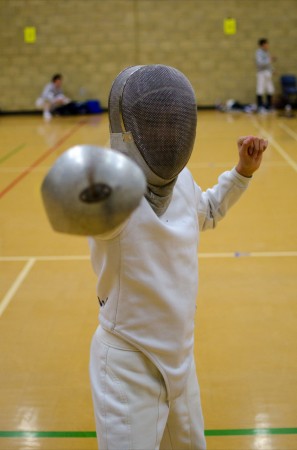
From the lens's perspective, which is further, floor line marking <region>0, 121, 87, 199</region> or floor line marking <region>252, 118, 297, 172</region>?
floor line marking <region>252, 118, 297, 172</region>

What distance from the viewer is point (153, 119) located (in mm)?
1375

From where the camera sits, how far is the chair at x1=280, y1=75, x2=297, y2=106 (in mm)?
13878

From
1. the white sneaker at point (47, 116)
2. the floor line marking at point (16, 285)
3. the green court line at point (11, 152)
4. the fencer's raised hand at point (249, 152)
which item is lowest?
the white sneaker at point (47, 116)

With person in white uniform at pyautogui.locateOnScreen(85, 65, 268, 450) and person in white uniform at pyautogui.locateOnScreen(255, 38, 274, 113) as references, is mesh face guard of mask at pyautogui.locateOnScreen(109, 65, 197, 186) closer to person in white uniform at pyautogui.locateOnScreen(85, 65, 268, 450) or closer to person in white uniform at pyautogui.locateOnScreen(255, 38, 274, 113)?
person in white uniform at pyautogui.locateOnScreen(85, 65, 268, 450)

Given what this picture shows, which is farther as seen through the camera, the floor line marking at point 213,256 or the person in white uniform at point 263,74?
the person in white uniform at point 263,74

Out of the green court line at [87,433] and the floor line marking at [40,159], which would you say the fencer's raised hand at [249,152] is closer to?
the green court line at [87,433]

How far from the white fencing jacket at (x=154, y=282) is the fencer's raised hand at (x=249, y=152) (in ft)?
1.13

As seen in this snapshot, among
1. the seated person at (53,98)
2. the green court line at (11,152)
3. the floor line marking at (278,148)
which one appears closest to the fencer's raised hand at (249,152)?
the floor line marking at (278,148)

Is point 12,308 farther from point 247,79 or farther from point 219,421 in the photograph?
point 247,79

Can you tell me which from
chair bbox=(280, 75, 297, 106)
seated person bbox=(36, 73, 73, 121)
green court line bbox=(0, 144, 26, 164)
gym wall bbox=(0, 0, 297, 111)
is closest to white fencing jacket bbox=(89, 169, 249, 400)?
green court line bbox=(0, 144, 26, 164)

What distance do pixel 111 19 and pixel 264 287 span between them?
467 inches

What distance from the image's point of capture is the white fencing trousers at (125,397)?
1450mm

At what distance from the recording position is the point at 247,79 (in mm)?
→ 14391

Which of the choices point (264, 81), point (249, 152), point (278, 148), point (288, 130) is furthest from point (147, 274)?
point (264, 81)
